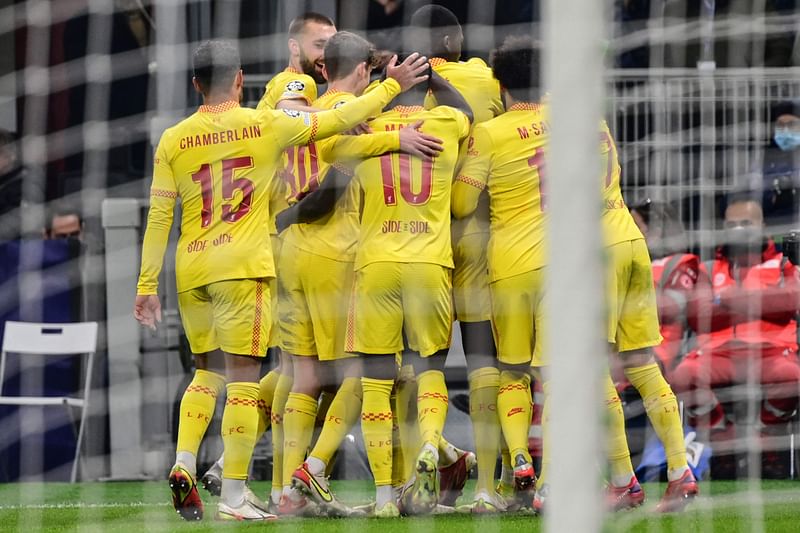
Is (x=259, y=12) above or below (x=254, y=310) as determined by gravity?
above

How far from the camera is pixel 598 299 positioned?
227 centimetres

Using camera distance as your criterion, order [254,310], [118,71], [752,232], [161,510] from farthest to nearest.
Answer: [118,71] → [752,232] → [161,510] → [254,310]

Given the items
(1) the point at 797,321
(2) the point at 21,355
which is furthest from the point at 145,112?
(1) the point at 797,321

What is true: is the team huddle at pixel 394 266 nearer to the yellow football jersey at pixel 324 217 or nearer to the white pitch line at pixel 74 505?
the yellow football jersey at pixel 324 217

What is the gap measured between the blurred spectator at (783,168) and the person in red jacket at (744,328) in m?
0.13

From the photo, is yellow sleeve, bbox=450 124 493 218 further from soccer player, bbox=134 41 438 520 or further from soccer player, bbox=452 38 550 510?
soccer player, bbox=134 41 438 520

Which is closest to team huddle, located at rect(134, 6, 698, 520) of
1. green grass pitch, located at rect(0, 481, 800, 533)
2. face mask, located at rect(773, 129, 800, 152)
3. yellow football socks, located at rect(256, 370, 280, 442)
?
green grass pitch, located at rect(0, 481, 800, 533)

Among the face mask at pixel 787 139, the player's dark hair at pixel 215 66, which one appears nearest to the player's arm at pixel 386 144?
the player's dark hair at pixel 215 66

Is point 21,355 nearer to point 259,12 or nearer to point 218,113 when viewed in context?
point 259,12

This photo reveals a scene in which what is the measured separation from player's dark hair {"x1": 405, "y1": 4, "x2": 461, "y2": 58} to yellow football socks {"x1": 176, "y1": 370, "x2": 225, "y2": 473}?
151cm

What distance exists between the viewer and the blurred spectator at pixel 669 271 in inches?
263

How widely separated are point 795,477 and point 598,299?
5.03m

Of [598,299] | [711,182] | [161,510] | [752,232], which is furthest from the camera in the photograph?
[711,182]

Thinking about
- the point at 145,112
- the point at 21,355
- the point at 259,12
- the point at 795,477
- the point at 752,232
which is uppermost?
the point at 259,12
